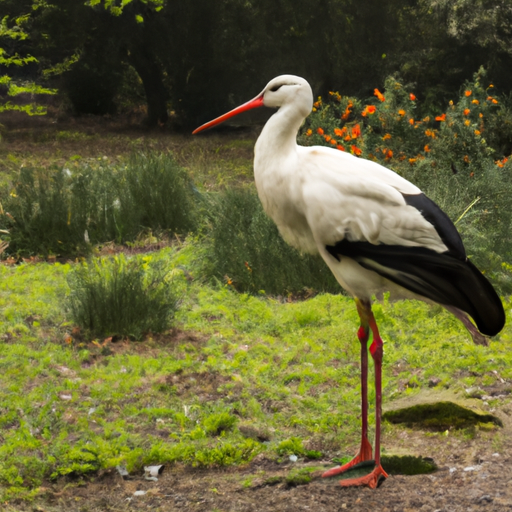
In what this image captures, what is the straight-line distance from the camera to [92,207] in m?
7.87

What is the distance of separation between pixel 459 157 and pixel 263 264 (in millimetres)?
3332

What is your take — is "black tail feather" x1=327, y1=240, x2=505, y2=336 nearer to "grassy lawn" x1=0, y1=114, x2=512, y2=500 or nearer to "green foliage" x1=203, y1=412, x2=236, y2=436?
"grassy lawn" x1=0, y1=114, x2=512, y2=500

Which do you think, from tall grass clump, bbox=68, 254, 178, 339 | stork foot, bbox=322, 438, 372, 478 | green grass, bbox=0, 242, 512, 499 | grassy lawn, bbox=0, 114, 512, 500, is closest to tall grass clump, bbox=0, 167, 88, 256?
grassy lawn, bbox=0, 114, 512, 500

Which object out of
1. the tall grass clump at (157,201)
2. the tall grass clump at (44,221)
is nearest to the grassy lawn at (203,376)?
the tall grass clump at (44,221)

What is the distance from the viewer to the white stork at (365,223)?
138 inches

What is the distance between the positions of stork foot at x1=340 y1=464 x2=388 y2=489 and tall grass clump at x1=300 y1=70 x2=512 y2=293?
2.95 meters

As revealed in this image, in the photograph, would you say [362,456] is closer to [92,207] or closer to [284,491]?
[284,491]

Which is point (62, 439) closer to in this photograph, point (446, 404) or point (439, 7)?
point (446, 404)

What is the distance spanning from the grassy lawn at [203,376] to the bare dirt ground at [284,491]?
4.0 inches

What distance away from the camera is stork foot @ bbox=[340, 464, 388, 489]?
3.70 meters

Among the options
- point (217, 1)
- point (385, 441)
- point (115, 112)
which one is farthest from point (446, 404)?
point (115, 112)

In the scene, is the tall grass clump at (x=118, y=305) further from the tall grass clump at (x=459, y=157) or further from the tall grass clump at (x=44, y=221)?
the tall grass clump at (x=459, y=157)

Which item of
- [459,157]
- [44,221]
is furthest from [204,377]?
[459,157]

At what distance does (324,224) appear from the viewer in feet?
11.6
